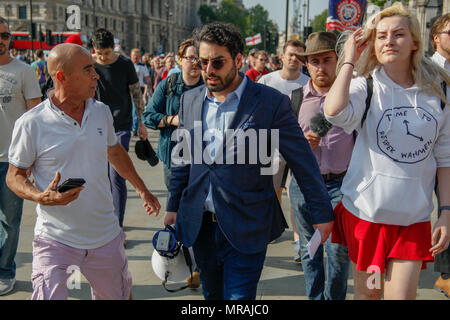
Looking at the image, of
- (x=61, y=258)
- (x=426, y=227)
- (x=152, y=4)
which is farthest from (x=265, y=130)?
(x=152, y=4)

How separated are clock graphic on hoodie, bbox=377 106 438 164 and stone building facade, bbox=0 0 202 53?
74.0m

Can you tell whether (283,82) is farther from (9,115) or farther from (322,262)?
(9,115)

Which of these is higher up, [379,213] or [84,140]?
[84,140]

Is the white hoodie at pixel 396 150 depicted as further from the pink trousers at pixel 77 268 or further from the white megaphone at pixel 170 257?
the pink trousers at pixel 77 268

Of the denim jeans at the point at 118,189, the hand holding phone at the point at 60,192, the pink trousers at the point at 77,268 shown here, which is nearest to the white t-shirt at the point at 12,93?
the denim jeans at the point at 118,189

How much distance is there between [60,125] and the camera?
2.97 metres

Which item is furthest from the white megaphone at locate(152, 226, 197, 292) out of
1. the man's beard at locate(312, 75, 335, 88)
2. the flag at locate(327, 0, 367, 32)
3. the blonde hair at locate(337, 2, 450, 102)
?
the flag at locate(327, 0, 367, 32)

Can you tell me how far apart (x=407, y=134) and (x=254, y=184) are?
821 mm

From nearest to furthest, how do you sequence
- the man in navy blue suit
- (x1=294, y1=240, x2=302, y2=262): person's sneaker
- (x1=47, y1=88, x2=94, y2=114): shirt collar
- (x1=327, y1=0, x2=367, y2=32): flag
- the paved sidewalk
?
1. the man in navy blue suit
2. (x1=47, y1=88, x2=94, y2=114): shirt collar
3. the paved sidewalk
4. (x1=294, y1=240, x2=302, y2=262): person's sneaker
5. (x1=327, y1=0, x2=367, y2=32): flag

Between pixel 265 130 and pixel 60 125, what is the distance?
1112 mm

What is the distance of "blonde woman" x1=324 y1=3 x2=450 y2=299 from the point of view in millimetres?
2754

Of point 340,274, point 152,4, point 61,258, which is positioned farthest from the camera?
point 152,4

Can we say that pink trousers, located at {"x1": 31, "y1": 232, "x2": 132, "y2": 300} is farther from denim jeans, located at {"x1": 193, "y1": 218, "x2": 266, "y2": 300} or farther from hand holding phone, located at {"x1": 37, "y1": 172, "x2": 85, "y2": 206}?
denim jeans, located at {"x1": 193, "y1": 218, "x2": 266, "y2": 300}

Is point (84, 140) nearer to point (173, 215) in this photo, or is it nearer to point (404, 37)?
point (173, 215)
